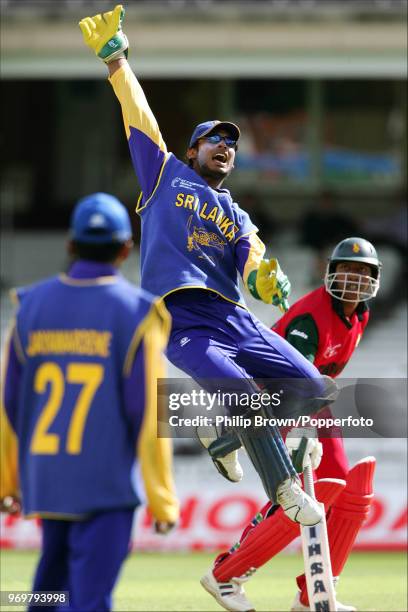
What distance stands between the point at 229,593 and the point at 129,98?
7.87 feet

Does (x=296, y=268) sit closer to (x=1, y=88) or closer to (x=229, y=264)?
(x=1, y=88)

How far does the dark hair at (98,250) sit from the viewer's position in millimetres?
4551

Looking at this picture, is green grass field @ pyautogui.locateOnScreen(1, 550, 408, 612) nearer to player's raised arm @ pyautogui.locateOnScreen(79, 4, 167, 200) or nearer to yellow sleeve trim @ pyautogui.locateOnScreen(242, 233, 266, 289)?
yellow sleeve trim @ pyautogui.locateOnScreen(242, 233, 266, 289)

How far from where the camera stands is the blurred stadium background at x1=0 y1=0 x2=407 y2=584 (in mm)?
12750

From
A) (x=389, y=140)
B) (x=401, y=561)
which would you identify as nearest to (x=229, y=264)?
(x=401, y=561)

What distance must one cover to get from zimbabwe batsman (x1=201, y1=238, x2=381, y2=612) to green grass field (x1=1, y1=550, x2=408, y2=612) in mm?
516

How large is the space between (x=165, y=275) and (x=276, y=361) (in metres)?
0.62

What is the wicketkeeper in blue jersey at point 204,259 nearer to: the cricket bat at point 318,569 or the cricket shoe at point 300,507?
the cricket shoe at point 300,507

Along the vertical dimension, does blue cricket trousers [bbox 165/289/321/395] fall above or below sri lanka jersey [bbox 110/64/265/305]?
below

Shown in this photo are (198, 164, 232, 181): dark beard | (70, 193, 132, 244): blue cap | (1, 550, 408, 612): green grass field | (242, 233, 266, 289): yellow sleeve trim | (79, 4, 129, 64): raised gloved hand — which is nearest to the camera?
(70, 193, 132, 244): blue cap

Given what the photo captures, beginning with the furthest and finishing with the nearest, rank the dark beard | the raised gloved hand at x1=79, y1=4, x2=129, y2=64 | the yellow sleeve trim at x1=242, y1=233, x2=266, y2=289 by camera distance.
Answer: the dark beard, the raised gloved hand at x1=79, y1=4, x2=129, y2=64, the yellow sleeve trim at x1=242, y1=233, x2=266, y2=289

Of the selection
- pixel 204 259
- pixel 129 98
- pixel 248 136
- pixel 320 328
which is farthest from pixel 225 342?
pixel 248 136

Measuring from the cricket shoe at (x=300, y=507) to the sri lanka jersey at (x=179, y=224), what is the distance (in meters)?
0.92

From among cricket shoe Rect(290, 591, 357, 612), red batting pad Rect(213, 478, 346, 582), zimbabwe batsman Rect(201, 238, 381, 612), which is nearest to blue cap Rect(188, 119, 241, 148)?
zimbabwe batsman Rect(201, 238, 381, 612)
